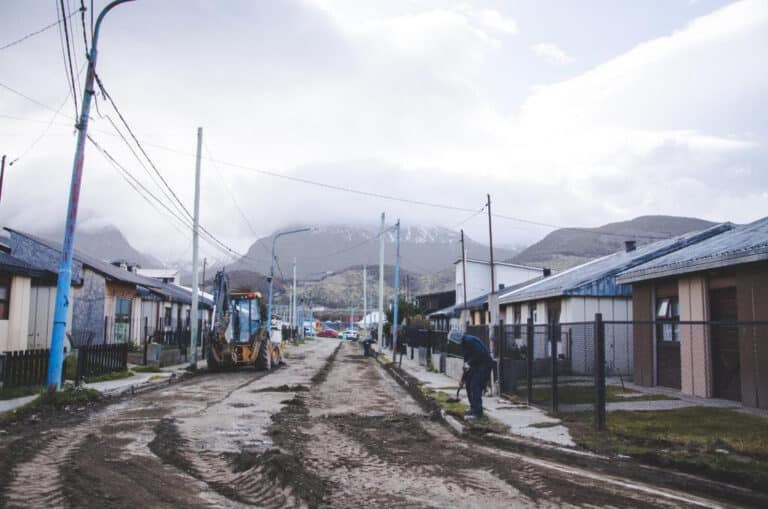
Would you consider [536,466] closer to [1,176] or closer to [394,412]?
[394,412]

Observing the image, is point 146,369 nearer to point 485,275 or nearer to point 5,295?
point 5,295

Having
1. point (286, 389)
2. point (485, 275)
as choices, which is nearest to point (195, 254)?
point (286, 389)

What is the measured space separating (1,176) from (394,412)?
26054 millimetres

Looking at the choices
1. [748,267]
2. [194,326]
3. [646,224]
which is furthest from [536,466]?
[646,224]

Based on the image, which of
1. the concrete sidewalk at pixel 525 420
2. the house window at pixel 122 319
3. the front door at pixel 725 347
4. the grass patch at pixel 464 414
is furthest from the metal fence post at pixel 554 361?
the house window at pixel 122 319

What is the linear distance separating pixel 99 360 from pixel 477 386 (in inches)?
505

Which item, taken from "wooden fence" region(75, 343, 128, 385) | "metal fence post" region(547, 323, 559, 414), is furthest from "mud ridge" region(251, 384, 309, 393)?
"metal fence post" region(547, 323, 559, 414)

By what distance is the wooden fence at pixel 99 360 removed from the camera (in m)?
17.5

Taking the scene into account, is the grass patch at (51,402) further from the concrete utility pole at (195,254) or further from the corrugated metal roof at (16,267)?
the concrete utility pole at (195,254)

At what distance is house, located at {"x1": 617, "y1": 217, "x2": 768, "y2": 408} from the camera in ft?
41.0

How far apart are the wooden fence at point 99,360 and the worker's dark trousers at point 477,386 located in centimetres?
1020

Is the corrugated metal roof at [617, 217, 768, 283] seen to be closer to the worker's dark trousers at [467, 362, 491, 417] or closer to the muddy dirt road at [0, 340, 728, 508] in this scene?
the worker's dark trousers at [467, 362, 491, 417]

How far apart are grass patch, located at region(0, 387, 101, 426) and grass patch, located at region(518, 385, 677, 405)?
9751 mm

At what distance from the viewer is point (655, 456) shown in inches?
320
